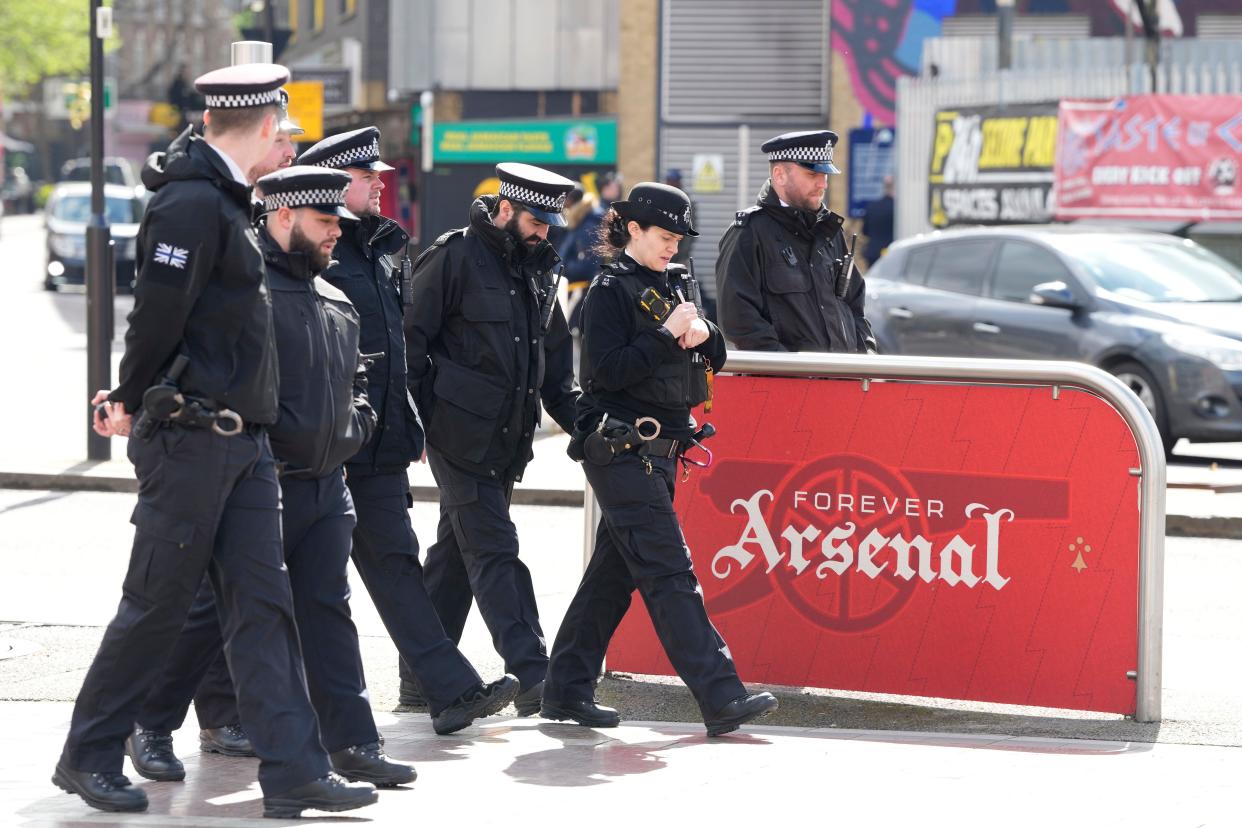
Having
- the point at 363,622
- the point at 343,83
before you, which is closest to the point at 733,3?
the point at 343,83

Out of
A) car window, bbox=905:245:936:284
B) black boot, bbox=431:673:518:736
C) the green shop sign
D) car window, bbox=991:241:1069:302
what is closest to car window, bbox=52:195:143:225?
the green shop sign

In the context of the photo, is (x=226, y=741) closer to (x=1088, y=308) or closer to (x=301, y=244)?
(x=301, y=244)

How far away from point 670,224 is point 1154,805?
2233 millimetres

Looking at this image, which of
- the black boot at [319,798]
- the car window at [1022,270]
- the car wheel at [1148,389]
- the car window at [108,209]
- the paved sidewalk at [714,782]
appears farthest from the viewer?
the car window at [108,209]

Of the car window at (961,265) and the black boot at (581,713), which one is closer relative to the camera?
the black boot at (581,713)

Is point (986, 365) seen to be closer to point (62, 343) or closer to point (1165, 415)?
point (1165, 415)

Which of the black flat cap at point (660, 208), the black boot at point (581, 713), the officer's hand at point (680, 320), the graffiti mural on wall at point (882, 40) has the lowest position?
the black boot at point (581, 713)

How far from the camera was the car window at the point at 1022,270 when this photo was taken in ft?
46.5

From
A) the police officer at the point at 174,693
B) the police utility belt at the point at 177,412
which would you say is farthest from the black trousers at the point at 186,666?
the police utility belt at the point at 177,412

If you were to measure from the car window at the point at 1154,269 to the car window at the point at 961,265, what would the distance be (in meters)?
0.72

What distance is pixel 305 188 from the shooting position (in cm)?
535

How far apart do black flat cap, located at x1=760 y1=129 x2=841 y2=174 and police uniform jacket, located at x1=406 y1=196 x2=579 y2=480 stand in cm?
126

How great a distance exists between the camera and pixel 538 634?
6.66 m

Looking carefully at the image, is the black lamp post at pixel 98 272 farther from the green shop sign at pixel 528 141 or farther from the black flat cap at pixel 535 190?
the green shop sign at pixel 528 141
